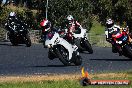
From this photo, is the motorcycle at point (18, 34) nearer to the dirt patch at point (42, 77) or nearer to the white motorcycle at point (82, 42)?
the white motorcycle at point (82, 42)

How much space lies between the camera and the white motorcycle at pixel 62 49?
2028 centimetres

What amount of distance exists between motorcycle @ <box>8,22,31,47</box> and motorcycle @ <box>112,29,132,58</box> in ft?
37.4

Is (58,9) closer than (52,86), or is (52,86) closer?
(52,86)

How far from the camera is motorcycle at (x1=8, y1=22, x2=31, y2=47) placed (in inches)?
1355

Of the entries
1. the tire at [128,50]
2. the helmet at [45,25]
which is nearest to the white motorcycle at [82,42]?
the tire at [128,50]

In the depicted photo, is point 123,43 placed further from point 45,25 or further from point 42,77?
point 42,77

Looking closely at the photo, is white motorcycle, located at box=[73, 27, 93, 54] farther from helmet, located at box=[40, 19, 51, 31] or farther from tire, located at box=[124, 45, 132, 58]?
helmet, located at box=[40, 19, 51, 31]

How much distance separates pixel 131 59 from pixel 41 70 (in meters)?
6.09

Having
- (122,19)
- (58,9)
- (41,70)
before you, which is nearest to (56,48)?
(41,70)

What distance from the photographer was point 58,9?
52.0m

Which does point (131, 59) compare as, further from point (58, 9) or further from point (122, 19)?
point (122, 19)

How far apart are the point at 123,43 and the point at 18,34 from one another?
12624mm

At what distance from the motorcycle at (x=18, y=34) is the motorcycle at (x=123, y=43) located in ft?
37.4

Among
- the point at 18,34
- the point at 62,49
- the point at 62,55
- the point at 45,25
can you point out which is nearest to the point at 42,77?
the point at 45,25
